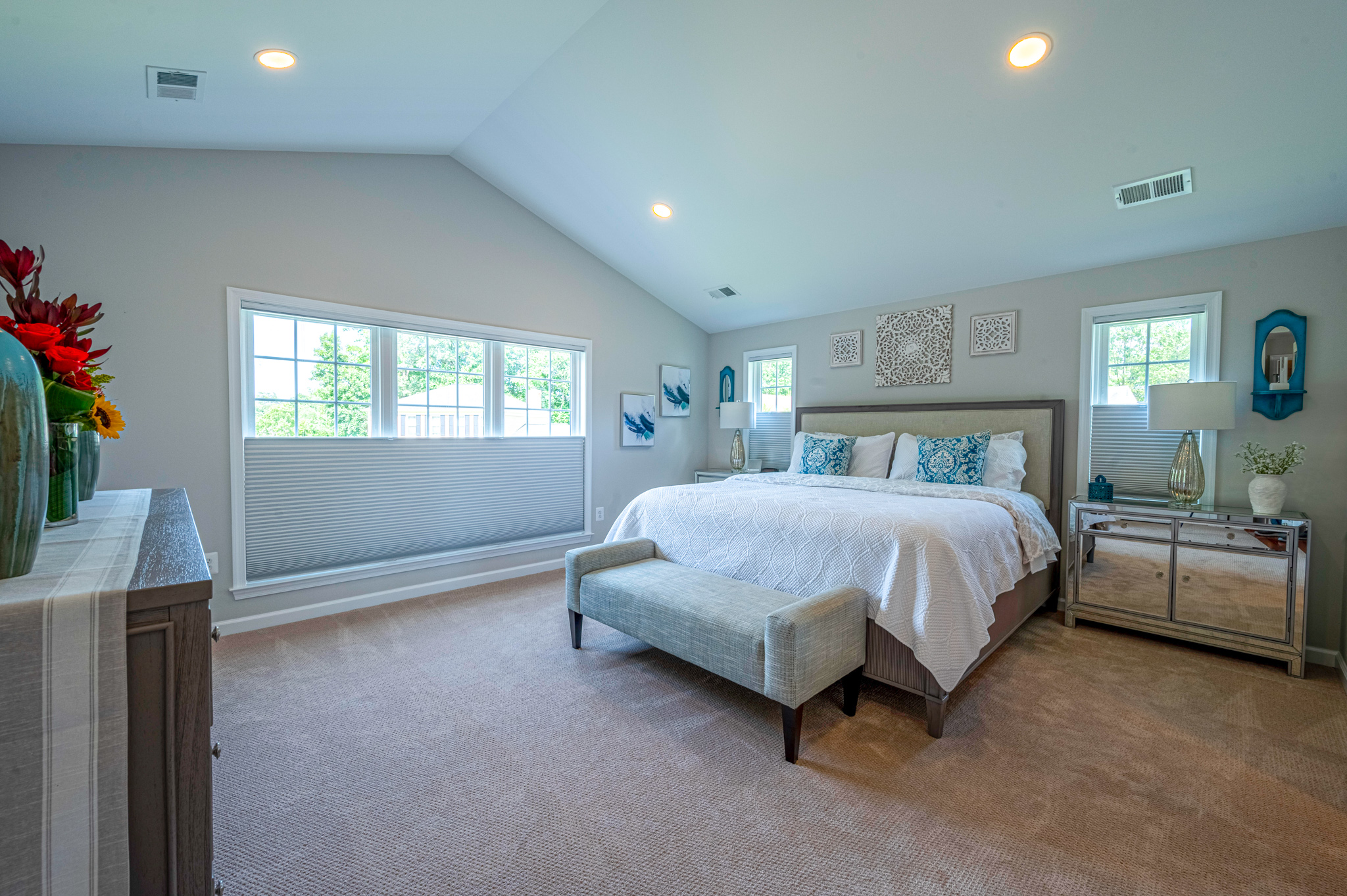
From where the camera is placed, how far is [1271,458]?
2943 millimetres

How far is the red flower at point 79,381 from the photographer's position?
1.24 metres

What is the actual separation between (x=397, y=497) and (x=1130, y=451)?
4694 millimetres

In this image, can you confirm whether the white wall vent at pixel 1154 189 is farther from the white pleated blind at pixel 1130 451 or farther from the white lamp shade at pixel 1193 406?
the white pleated blind at pixel 1130 451

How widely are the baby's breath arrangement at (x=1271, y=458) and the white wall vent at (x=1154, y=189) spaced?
142 centimetres

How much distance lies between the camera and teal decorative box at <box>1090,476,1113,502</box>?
3299 millimetres

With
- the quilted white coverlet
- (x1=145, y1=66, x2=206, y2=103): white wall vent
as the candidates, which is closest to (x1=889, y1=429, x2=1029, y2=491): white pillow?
the quilted white coverlet

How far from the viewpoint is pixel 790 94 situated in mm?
2797

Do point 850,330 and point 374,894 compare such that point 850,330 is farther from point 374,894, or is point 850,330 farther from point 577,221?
point 374,894

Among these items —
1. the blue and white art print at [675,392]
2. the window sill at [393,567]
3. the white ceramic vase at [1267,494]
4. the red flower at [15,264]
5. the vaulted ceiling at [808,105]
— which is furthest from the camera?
the blue and white art print at [675,392]

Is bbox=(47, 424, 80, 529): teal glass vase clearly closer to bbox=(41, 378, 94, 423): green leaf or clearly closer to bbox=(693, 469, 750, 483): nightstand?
bbox=(41, 378, 94, 423): green leaf

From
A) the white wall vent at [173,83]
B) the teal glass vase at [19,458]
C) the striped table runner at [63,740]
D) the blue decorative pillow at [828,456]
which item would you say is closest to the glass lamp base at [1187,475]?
the blue decorative pillow at [828,456]

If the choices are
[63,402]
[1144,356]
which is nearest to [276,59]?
[63,402]

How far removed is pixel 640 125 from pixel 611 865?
3.44m

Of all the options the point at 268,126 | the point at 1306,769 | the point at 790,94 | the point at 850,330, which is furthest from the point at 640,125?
the point at 1306,769
